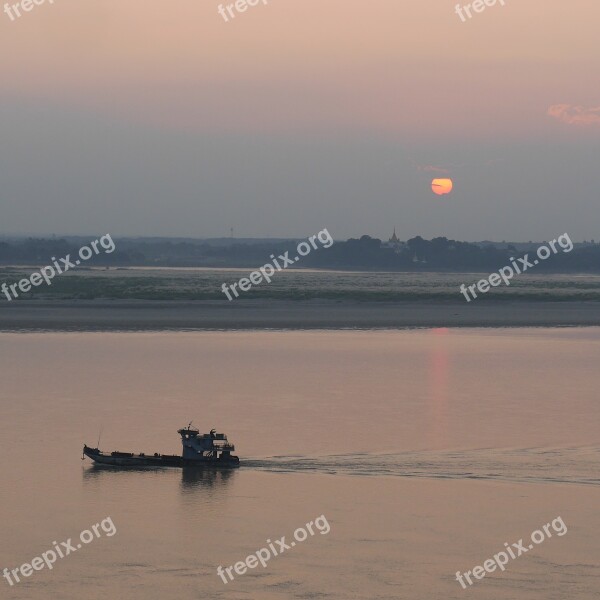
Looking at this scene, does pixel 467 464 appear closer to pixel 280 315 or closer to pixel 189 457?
pixel 189 457

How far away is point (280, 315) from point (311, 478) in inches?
2699

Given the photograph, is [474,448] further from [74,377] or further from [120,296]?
[120,296]

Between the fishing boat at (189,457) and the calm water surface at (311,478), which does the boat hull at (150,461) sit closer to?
the fishing boat at (189,457)

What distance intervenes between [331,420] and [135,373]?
16.4 meters

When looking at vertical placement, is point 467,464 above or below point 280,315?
below

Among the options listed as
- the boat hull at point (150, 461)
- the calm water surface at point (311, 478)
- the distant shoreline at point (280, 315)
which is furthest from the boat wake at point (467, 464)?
the distant shoreline at point (280, 315)

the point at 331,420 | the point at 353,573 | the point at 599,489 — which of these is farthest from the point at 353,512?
the point at 331,420

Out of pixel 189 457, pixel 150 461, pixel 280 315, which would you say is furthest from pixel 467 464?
pixel 280 315

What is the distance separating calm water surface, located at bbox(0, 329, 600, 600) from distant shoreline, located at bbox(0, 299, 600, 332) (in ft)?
91.7

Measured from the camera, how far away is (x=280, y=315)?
10106 centimetres

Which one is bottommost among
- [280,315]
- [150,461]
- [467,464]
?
[467,464]

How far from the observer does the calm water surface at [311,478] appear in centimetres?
2417

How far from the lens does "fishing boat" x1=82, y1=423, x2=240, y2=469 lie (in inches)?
1350

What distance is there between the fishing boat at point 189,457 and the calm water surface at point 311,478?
1.53 ft
